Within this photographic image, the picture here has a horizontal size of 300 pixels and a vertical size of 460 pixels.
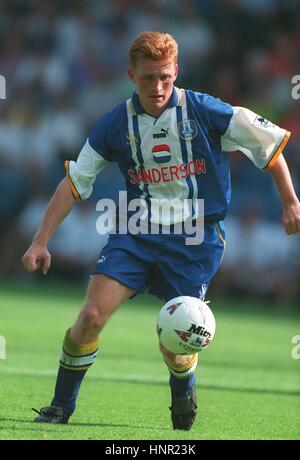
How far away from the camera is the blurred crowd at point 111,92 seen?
14.4m

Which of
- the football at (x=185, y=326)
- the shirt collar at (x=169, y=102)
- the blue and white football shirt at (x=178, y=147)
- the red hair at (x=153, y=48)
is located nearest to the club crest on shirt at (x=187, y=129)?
the blue and white football shirt at (x=178, y=147)

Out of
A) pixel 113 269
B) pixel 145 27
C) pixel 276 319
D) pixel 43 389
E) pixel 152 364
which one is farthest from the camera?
pixel 145 27

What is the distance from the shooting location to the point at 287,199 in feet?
19.2

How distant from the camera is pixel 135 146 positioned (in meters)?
6.05

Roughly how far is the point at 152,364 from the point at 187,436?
122 inches

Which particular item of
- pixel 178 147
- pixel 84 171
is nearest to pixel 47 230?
pixel 84 171

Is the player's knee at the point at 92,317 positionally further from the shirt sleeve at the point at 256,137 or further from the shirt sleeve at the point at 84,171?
the shirt sleeve at the point at 256,137

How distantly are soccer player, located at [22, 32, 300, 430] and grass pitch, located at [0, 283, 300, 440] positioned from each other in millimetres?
275

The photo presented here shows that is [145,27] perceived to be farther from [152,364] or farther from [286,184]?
[286,184]

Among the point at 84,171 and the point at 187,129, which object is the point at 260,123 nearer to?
the point at 187,129

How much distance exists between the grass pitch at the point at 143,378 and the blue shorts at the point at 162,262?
2.55 feet

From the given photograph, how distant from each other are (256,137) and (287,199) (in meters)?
0.39
